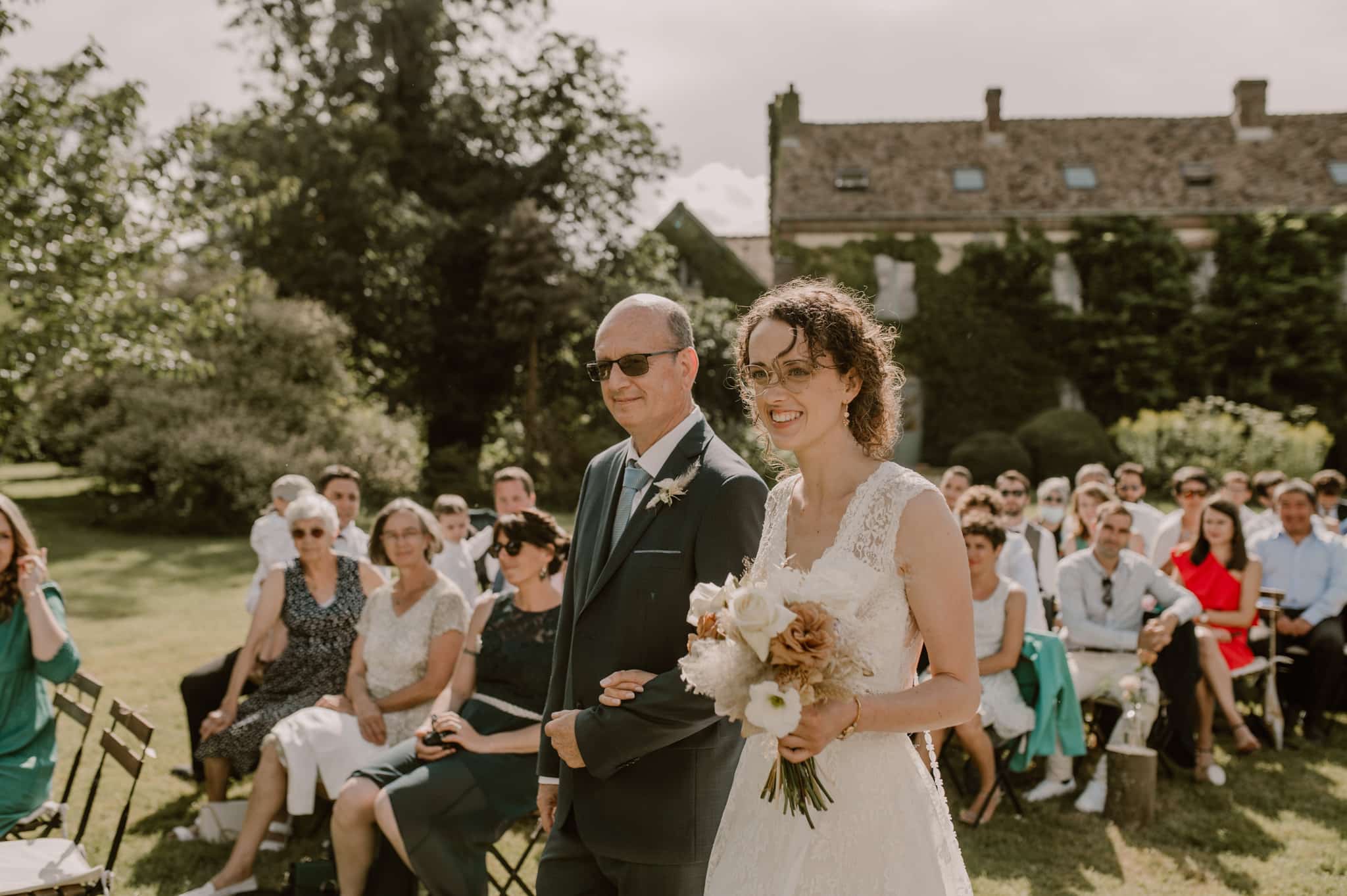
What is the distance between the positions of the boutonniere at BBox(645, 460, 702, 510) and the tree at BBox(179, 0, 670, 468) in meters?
22.1

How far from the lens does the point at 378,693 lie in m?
5.31

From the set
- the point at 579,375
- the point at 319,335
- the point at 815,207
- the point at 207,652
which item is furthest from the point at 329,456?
the point at 815,207

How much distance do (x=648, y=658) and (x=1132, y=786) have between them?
14.5 ft

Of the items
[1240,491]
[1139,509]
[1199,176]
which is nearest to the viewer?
[1240,491]

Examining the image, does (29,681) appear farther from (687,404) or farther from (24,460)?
(24,460)

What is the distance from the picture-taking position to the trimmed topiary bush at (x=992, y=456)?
2306cm

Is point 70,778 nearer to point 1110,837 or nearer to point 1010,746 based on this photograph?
point 1010,746

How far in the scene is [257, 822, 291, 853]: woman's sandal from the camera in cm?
534

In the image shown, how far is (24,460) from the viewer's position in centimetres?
3184

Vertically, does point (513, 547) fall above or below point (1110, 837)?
above

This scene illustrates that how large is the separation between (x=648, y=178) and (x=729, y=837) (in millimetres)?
25848

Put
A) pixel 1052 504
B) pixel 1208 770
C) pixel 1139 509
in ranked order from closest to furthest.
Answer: pixel 1208 770
pixel 1139 509
pixel 1052 504

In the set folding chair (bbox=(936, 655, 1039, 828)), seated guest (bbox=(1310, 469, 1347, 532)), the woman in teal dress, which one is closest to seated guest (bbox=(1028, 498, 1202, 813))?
folding chair (bbox=(936, 655, 1039, 828))

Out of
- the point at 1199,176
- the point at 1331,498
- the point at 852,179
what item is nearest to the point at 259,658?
the point at 1331,498
